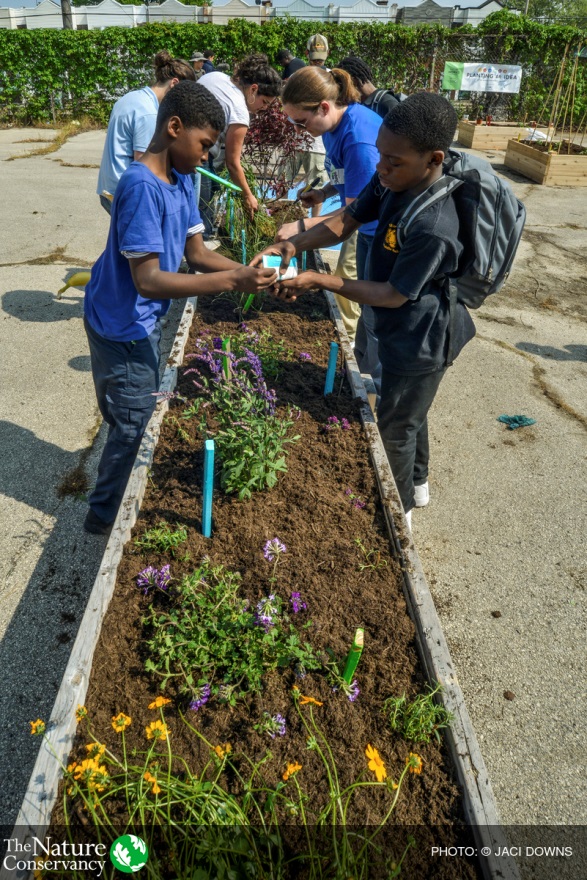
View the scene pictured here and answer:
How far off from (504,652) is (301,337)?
7.81ft

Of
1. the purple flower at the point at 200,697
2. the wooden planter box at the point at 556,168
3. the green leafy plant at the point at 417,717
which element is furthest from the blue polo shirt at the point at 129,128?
the wooden planter box at the point at 556,168

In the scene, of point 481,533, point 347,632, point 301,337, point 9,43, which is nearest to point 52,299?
point 301,337

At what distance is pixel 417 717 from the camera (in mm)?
1818

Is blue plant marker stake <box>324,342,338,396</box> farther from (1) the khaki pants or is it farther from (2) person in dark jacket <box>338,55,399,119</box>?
(2) person in dark jacket <box>338,55,399,119</box>

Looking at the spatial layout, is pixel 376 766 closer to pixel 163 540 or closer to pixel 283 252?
pixel 163 540

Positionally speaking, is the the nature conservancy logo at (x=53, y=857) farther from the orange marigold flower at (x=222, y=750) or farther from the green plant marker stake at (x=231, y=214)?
the green plant marker stake at (x=231, y=214)

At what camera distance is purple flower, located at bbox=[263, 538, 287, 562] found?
89.7 inches

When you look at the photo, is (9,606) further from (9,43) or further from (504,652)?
(9,43)

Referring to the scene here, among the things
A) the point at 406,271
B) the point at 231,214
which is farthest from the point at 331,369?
→ the point at 231,214

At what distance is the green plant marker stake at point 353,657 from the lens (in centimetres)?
173

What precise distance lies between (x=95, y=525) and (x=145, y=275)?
56.4 inches

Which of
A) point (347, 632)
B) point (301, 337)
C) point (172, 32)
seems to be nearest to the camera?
point (347, 632)

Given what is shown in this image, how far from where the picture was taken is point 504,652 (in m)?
2.79

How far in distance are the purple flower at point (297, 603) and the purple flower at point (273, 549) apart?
0.19 m
